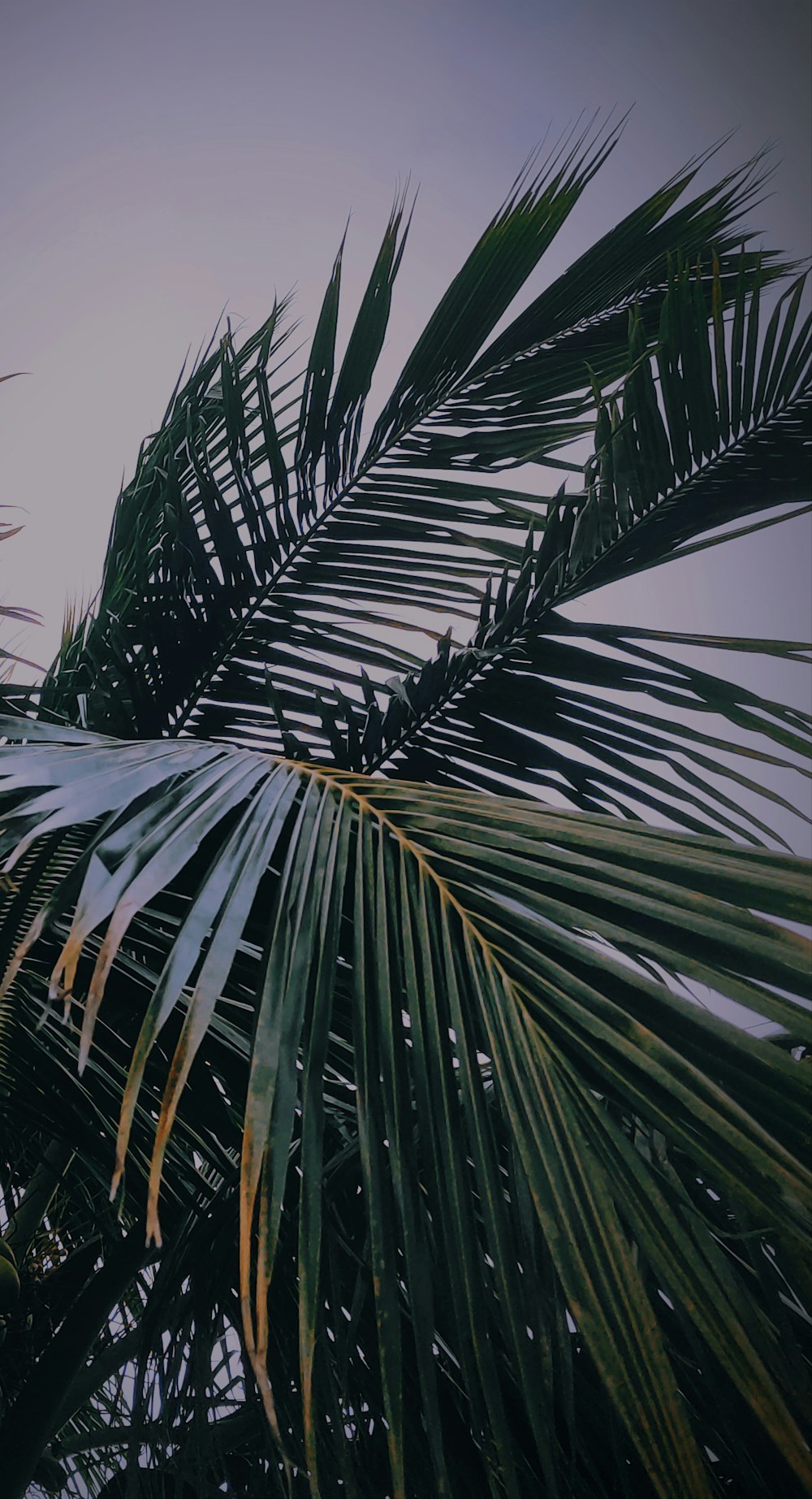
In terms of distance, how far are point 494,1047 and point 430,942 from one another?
5 centimetres

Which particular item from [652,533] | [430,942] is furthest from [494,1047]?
[652,533]

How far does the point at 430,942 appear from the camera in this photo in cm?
34

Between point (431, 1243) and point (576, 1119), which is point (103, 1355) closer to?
point (431, 1243)

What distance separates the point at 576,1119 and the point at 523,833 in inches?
4.7

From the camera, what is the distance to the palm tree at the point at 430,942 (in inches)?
10.7

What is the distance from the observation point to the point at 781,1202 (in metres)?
0.24

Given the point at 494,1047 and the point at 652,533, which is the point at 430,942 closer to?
the point at 494,1047

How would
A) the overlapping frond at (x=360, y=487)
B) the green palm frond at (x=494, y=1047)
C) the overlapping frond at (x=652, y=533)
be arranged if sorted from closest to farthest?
the green palm frond at (x=494, y=1047) < the overlapping frond at (x=652, y=533) < the overlapping frond at (x=360, y=487)

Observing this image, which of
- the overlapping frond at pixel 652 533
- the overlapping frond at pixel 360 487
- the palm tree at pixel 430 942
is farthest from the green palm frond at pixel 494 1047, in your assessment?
the overlapping frond at pixel 360 487

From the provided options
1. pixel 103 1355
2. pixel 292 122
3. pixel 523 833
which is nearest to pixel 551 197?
pixel 523 833

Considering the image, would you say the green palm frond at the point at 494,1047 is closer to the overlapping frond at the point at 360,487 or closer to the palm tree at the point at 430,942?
the palm tree at the point at 430,942

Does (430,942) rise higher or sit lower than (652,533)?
lower

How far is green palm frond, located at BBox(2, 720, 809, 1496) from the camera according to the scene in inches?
10.1

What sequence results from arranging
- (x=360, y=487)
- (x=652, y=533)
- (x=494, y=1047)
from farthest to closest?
1. (x=360, y=487)
2. (x=652, y=533)
3. (x=494, y=1047)
